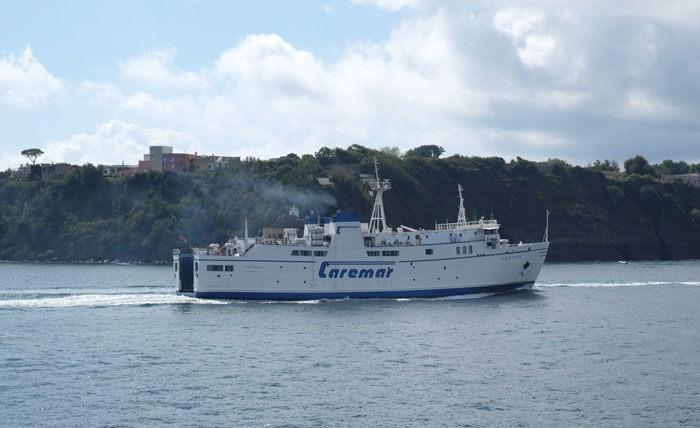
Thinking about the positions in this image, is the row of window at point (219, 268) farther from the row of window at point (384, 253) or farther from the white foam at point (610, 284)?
the white foam at point (610, 284)

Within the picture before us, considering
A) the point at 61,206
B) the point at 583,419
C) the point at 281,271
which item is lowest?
the point at 583,419

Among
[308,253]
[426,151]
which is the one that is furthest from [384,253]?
[426,151]

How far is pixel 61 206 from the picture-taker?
132 metres

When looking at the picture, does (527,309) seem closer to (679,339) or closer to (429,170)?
(679,339)

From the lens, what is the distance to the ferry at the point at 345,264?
193 ft

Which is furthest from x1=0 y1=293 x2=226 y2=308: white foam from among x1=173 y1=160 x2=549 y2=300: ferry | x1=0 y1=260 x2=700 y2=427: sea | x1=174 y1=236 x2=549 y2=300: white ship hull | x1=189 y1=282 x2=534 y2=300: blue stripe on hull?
x1=174 y1=236 x2=549 y2=300: white ship hull

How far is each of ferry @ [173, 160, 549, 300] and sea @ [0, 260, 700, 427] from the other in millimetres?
1246

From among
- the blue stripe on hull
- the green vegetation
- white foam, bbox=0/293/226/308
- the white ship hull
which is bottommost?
white foam, bbox=0/293/226/308

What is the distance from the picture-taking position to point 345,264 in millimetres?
59469

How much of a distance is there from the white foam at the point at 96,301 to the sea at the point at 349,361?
15cm

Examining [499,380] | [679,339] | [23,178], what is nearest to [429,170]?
[23,178]

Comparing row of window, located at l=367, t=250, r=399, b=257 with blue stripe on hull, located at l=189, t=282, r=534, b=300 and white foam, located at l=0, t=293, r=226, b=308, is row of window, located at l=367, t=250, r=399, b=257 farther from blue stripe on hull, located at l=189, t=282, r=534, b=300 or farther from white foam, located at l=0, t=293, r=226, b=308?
white foam, located at l=0, t=293, r=226, b=308

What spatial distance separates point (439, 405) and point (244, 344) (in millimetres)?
14380

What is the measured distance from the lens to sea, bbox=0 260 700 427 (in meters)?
31.3
